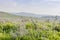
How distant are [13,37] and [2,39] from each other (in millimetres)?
625

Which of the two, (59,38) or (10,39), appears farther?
(59,38)

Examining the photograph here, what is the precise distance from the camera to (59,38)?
42.5 feet

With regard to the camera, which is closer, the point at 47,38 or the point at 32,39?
the point at 32,39

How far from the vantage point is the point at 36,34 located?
1265 centimetres

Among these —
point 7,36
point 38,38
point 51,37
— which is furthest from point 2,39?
point 51,37

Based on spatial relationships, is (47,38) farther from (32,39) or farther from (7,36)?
(7,36)

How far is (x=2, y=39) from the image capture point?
11883 millimetres

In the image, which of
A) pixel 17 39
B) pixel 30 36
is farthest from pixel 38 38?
pixel 17 39

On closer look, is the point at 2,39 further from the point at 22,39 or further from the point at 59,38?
the point at 59,38

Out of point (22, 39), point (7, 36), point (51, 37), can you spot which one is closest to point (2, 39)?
point (7, 36)

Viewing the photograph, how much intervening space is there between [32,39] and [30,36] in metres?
0.43

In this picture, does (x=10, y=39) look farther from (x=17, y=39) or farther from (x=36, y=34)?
(x=36, y=34)

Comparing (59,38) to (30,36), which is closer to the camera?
(30,36)

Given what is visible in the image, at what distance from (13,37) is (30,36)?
937mm
